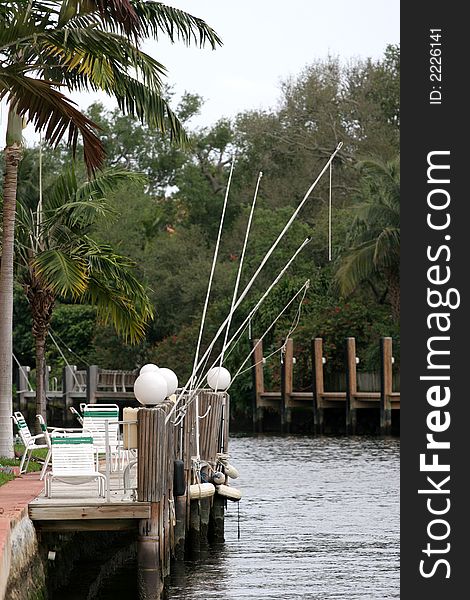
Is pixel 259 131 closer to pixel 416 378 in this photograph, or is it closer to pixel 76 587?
pixel 76 587

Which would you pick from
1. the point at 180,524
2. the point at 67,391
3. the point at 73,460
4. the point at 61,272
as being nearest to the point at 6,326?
the point at 61,272

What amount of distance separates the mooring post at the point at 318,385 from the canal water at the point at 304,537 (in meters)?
8.46

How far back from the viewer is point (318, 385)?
47656mm

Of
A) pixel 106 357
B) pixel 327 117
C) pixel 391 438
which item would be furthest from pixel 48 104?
pixel 327 117

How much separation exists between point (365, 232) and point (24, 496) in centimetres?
3627

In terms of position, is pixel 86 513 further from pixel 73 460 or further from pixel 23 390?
pixel 23 390

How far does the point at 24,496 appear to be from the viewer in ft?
55.7

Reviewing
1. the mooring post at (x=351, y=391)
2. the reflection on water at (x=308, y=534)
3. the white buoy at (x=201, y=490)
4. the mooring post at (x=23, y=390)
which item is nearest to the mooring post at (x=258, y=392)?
the mooring post at (x=351, y=391)

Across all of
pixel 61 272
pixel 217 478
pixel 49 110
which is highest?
pixel 49 110

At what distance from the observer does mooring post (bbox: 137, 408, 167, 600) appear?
51.8ft

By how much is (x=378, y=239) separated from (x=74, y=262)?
1024 inches

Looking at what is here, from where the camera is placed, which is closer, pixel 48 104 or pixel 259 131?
pixel 48 104

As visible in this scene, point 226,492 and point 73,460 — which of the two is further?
point 226,492

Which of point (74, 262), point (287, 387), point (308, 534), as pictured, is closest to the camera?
point (308, 534)
